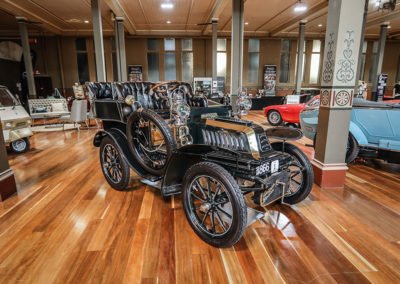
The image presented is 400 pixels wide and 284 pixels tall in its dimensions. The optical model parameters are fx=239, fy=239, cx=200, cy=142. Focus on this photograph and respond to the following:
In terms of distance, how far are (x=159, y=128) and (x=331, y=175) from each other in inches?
85.2

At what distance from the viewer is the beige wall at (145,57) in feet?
44.4

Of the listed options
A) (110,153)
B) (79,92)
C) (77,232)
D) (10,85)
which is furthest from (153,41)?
(77,232)

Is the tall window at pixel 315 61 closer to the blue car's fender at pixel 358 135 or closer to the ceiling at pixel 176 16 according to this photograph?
the ceiling at pixel 176 16

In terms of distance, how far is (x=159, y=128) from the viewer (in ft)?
7.04

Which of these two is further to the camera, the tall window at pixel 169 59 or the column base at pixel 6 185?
the tall window at pixel 169 59

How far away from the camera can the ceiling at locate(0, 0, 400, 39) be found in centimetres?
876

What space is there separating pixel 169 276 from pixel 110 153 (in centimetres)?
177

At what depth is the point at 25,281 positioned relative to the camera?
1.52m

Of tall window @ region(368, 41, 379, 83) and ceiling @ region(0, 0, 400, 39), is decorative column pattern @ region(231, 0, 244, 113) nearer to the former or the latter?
ceiling @ region(0, 0, 400, 39)

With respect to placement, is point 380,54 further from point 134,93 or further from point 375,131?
point 134,93

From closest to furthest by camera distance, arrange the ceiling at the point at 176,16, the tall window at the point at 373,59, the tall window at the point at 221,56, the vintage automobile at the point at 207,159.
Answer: the vintage automobile at the point at 207,159 → the ceiling at the point at 176,16 → the tall window at the point at 221,56 → the tall window at the point at 373,59

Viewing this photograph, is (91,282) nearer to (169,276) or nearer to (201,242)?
(169,276)

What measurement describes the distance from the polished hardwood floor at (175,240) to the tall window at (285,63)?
1358cm

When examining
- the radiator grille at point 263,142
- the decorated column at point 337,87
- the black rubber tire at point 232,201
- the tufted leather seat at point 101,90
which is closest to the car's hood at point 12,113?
the tufted leather seat at point 101,90
